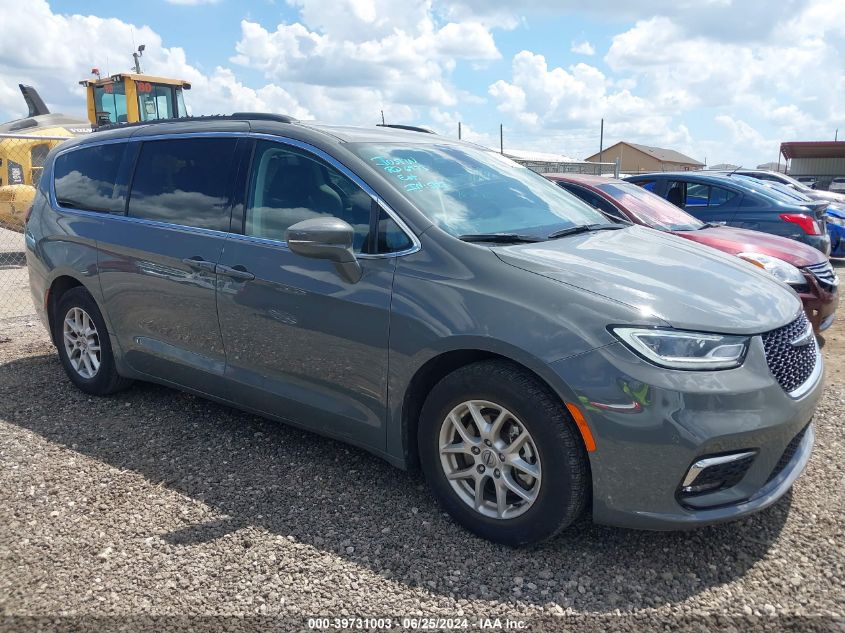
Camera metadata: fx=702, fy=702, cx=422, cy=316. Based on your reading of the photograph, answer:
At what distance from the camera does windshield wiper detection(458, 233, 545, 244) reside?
3215mm

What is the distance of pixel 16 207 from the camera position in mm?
12648

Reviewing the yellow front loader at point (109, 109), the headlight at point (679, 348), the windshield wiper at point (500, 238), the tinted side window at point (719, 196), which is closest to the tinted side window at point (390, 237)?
the windshield wiper at point (500, 238)

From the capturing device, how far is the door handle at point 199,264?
3824 mm

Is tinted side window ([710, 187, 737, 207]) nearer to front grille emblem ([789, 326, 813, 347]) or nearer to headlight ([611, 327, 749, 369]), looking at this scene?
front grille emblem ([789, 326, 813, 347])

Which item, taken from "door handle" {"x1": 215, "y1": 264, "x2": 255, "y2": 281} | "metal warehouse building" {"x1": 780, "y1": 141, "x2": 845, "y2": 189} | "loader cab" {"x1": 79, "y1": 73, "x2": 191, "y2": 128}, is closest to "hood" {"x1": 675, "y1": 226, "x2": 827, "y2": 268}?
"door handle" {"x1": 215, "y1": 264, "x2": 255, "y2": 281}

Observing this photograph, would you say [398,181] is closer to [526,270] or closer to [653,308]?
[526,270]

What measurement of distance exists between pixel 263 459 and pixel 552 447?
1.86 m

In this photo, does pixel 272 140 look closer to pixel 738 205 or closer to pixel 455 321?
pixel 455 321

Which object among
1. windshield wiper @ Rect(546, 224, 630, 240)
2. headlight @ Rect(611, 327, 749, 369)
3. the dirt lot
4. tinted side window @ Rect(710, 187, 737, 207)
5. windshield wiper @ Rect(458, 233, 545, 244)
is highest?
windshield wiper @ Rect(458, 233, 545, 244)

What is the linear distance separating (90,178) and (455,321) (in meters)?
3.12

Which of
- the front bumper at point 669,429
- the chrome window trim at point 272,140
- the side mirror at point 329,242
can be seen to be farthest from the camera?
the chrome window trim at point 272,140

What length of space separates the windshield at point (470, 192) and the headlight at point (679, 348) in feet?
3.15

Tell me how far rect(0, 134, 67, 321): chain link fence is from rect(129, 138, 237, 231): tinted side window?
4.99ft

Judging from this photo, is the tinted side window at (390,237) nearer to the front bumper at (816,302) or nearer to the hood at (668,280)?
the hood at (668,280)
